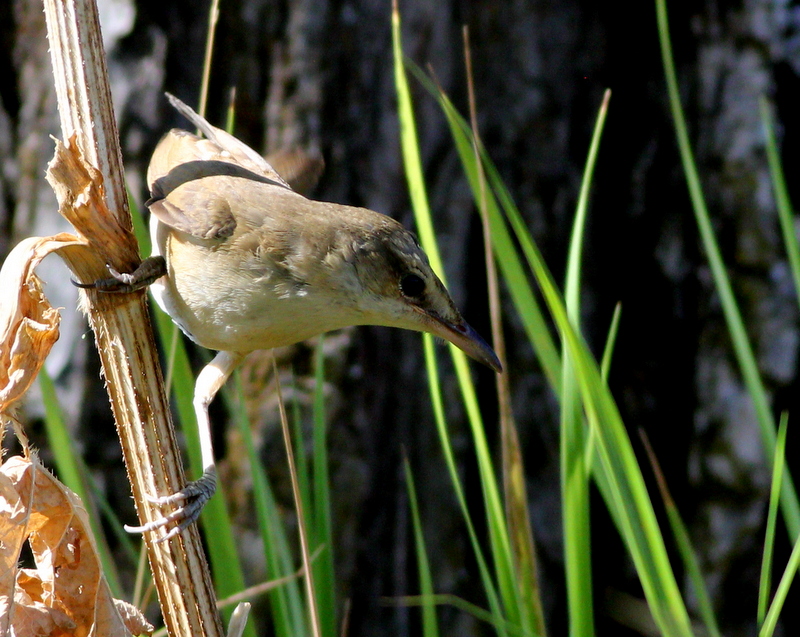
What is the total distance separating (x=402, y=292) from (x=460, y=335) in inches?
4.9

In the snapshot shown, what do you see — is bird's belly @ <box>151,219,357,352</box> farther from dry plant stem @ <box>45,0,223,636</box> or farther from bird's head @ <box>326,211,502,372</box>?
dry plant stem @ <box>45,0,223,636</box>

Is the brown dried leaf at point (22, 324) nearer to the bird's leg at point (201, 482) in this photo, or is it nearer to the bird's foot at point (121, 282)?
the bird's foot at point (121, 282)

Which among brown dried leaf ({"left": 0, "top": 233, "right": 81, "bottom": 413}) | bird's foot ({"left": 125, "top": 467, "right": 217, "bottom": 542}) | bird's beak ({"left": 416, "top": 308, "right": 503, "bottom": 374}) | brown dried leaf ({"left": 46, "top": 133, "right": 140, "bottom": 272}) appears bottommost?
bird's foot ({"left": 125, "top": 467, "right": 217, "bottom": 542})

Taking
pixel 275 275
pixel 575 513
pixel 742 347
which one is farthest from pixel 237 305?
pixel 742 347

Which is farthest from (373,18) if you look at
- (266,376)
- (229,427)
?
(229,427)

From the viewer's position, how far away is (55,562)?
2.87 ft

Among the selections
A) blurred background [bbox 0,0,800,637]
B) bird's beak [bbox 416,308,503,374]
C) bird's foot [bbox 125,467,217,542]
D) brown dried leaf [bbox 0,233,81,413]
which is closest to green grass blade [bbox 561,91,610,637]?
bird's beak [bbox 416,308,503,374]

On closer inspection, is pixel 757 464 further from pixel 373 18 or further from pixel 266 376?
pixel 373 18

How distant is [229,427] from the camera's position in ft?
8.13

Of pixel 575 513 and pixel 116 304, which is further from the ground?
pixel 116 304

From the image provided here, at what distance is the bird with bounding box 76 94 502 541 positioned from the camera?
1.33 metres

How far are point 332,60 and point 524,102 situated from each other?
569 mm

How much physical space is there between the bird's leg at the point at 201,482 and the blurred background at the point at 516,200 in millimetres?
934

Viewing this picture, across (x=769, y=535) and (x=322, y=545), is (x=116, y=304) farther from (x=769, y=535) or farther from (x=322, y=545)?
(x=769, y=535)
